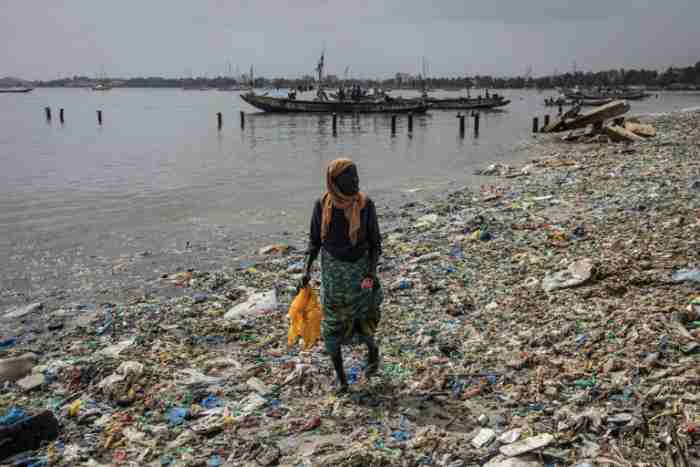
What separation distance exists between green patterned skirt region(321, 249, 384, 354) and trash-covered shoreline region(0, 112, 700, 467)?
44 cm

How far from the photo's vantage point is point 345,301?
150 inches

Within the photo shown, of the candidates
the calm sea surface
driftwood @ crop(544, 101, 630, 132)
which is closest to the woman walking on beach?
the calm sea surface

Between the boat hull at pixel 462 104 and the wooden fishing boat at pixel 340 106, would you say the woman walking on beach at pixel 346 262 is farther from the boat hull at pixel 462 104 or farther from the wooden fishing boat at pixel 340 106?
the boat hull at pixel 462 104

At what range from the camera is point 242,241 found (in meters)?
9.80

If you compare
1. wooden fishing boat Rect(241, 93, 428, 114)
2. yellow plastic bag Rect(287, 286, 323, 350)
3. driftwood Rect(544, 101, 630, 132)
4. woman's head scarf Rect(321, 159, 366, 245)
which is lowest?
yellow plastic bag Rect(287, 286, 323, 350)

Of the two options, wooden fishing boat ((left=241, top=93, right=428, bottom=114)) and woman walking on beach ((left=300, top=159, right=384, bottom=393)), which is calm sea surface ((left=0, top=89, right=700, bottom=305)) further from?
wooden fishing boat ((left=241, top=93, right=428, bottom=114))

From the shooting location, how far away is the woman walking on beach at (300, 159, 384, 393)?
368cm

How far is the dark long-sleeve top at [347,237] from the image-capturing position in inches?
146

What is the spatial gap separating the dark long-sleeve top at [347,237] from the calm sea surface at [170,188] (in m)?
4.72

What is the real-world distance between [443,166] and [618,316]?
16.8 m

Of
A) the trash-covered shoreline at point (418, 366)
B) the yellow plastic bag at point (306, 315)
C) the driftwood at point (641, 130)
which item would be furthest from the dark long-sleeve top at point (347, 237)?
the driftwood at point (641, 130)

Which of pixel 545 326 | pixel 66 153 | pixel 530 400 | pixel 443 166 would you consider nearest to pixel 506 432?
pixel 530 400

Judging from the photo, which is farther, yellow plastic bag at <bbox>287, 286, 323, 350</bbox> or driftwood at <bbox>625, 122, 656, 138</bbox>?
driftwood at <bbox>625, 122, 656, 138</bbox>

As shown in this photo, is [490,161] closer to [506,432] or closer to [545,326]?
[545,326]
